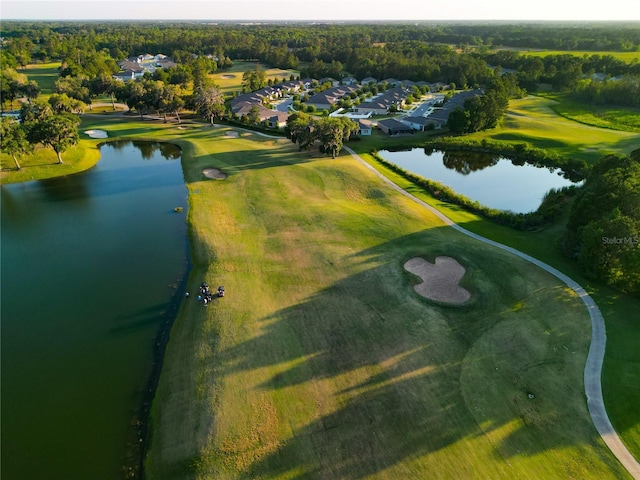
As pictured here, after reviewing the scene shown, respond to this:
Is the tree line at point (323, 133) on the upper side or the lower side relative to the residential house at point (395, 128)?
upper

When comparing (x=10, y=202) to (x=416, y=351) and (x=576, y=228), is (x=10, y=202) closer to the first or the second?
(x=416, y=351)

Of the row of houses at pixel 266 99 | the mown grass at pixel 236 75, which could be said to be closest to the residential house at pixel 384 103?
the row of houses at pixel 266 99

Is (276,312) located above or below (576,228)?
below

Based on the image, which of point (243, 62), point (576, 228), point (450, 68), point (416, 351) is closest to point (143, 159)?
point (416, 351)

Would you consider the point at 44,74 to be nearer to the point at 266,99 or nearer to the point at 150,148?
the point at 266,99

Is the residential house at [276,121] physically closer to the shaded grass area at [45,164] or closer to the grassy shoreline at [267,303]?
the grassy shoreline at [267,303]

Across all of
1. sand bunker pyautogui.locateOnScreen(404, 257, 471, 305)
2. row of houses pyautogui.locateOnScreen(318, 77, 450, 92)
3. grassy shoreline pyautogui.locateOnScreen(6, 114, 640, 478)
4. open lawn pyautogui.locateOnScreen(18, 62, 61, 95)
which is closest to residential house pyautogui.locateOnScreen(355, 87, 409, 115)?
row of houses pyautogui.locateOnScreen(318, 77, 450, 92)

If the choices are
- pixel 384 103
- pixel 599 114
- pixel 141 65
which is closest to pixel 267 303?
pixel 384 103
